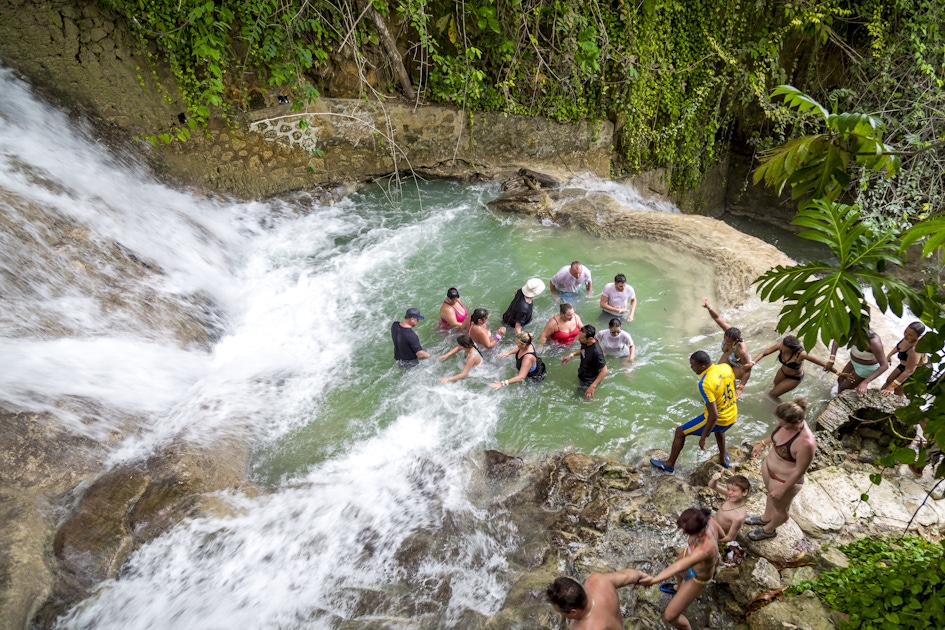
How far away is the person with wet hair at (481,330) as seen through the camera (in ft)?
21.4

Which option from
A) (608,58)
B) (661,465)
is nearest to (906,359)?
(661,465)

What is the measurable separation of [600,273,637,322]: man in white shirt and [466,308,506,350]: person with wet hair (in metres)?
1.70

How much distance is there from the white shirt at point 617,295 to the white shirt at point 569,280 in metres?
0.41

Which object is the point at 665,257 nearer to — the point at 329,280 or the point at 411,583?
the point at 329,280

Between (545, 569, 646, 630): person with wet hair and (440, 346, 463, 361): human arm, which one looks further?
(440, 346, 463, 361): human arm

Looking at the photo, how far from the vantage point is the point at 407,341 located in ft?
21.4

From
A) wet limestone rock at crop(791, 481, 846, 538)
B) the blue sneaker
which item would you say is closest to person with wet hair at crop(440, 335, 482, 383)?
the blue sneaker

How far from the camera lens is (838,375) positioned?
5949 millimetres

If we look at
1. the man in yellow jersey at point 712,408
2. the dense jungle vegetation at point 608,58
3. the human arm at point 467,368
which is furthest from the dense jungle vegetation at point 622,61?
the human arm at point 467,368

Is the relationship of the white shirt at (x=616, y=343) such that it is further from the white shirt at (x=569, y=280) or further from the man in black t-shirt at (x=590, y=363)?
the white shirt at (x=569, y=280)

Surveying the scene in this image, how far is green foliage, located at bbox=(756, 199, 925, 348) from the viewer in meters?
2.66

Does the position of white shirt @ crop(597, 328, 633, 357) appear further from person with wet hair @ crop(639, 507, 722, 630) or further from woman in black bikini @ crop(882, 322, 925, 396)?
person with wet hair @ crop(639, 507, 722, 630)

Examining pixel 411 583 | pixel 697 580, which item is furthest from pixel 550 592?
pixel 411 583

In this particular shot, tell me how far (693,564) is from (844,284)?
203cm
